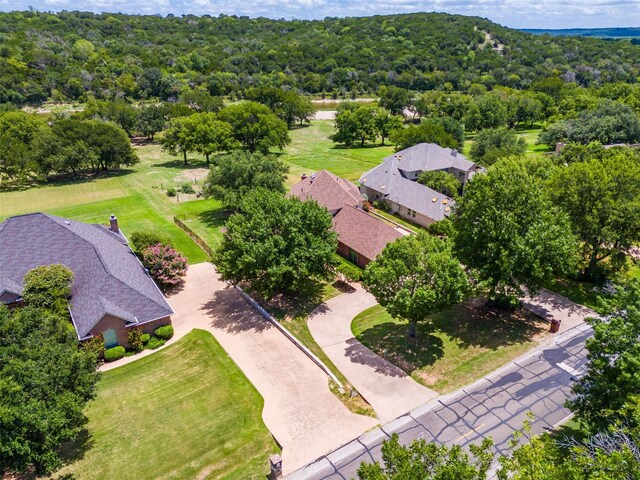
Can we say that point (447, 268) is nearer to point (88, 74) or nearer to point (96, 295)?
point (96, 295)

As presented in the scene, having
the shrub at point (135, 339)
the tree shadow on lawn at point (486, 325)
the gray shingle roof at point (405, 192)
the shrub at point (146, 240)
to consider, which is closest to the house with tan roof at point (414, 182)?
the gray shingle roof at point (405, 192)

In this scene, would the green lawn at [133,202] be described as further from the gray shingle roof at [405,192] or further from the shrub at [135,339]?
the gray shingle roof at [405,192]

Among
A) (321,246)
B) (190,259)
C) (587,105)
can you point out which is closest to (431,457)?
(321,246)

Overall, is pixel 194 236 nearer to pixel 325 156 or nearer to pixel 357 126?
pixel 325 156

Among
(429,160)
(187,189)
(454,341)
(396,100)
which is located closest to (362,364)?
→ (454,341)

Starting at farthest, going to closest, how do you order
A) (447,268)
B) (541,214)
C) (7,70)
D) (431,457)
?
(7,70) → (541,214) → (447,268) → (431,457)

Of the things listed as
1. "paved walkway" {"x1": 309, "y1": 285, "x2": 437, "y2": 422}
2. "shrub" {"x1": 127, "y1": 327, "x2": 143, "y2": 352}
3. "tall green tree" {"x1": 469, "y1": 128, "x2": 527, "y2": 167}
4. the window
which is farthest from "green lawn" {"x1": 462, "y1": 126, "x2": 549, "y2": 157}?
the window

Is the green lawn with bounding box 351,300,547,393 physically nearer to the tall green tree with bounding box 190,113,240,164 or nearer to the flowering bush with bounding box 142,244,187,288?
the flowering bush with bounding box 142,244,187,288

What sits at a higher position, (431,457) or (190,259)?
(431,457)
